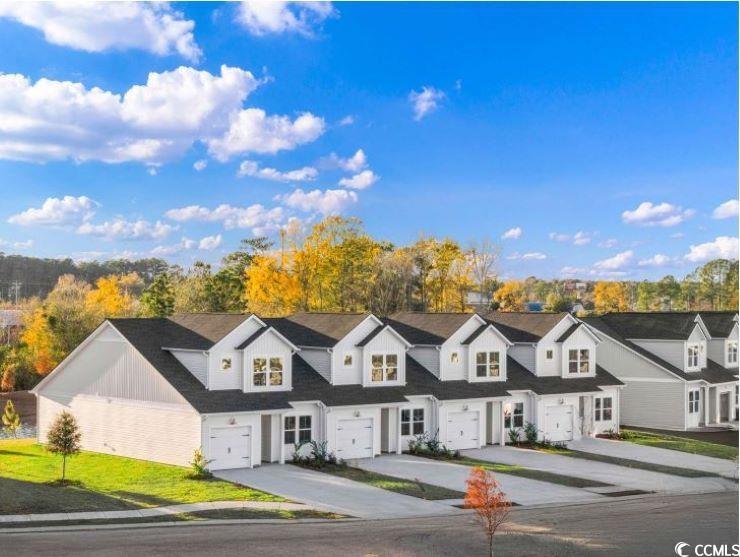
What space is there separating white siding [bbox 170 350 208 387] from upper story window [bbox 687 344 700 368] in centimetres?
3226

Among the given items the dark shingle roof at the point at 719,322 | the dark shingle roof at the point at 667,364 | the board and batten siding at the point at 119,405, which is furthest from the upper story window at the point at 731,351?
the board and batten siding at the point at 119,405

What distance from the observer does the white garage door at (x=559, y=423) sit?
44.5 meters

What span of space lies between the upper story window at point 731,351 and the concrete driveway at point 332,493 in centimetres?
3576

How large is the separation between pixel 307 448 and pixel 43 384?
14.8 meters

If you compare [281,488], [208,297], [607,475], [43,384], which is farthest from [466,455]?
[208,297]

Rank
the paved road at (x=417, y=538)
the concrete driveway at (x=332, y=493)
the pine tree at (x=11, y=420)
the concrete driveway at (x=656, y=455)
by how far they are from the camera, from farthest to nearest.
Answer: the pine tree at (x=11, y=420) → the concrete driveway at (x=656, y=455) → the concrete driveway at (x=332, y=493) → the paved road at (x=417, y=538)

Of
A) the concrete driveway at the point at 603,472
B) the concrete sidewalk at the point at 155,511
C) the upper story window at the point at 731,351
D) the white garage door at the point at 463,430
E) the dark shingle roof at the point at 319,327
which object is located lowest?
the concrete driveway at the point at 603,472

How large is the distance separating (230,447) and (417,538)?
1277cm

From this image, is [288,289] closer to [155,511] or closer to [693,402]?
[693,402]

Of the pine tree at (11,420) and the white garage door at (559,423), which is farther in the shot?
the pine tree at (11,420)

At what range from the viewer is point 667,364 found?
52.9m

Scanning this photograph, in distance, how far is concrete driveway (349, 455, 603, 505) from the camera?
30172mm

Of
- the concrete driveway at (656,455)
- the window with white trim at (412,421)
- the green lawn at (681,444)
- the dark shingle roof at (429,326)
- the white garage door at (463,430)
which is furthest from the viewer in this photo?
the dark shingle roof at (429,326)

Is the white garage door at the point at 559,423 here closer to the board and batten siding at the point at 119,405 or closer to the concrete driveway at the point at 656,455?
the concrete driveway at the point at 656,455
